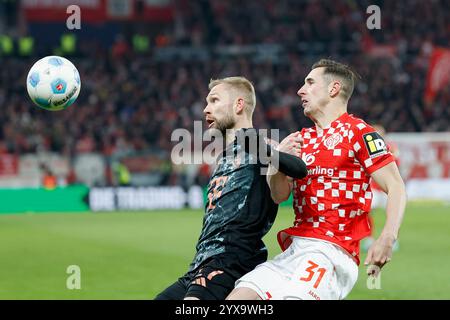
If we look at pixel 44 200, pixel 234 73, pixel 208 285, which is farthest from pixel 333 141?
pixel 234 73

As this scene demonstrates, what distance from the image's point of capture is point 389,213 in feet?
17.4

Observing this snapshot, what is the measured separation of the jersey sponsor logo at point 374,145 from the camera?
5.52 meters

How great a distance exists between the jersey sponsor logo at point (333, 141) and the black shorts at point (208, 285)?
3.50ft

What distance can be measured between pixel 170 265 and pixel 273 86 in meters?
20.3

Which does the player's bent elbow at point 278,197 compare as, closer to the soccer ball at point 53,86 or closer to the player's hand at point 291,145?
the player's hand at point 291,145

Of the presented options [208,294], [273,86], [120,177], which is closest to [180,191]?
[120,177]

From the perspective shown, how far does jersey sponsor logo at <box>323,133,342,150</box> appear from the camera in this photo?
570cm

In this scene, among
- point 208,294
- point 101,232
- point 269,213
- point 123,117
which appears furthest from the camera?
point 123,117

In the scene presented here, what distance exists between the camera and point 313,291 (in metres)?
5.27

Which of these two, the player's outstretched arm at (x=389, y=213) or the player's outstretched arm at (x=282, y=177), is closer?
the player's outstretched arm at (x=389, y=213)

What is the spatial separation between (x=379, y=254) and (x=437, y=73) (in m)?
25.5

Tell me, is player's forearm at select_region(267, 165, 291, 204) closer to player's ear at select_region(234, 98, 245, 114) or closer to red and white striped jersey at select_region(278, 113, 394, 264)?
red and white striped jersey at select_region(278, 113, 394, 264)

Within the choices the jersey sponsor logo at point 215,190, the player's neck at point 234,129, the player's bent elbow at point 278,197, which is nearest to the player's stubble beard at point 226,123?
the player's neck at point 234,129

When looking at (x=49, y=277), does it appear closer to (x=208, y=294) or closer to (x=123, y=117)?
(x=208, y=294)
